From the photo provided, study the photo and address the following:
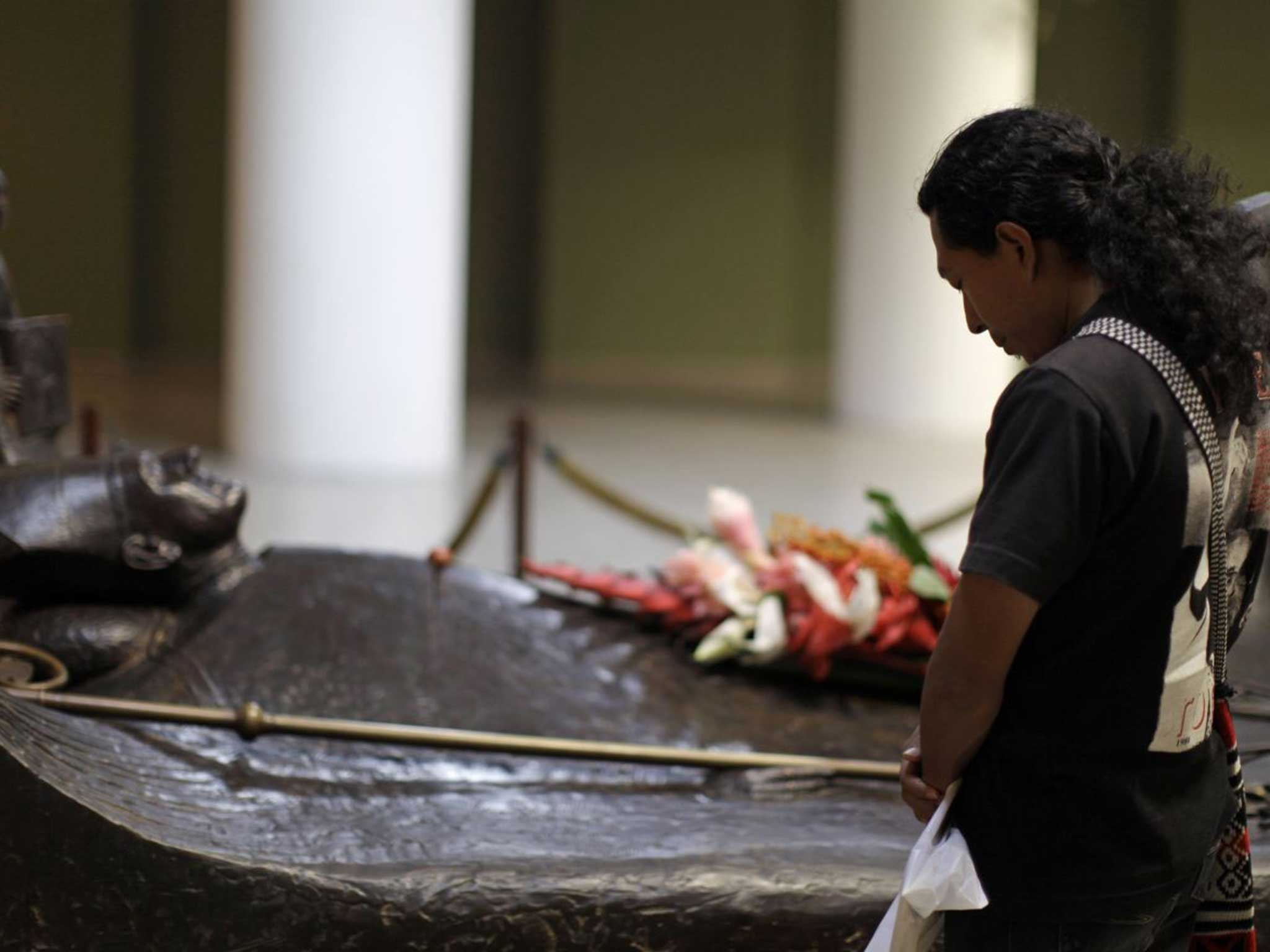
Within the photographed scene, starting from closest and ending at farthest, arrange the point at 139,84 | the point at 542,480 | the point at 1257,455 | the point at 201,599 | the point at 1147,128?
the point at 1257,455 < the point at 201,599 < the point at 542,480 < the point at 139,84 < the point at 1147,128

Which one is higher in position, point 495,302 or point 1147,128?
point 1147,128

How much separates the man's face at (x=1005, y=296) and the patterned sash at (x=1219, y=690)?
96 millimetres

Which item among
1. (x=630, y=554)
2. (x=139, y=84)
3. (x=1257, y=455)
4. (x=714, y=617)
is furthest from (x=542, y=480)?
(x=1257, y=455)

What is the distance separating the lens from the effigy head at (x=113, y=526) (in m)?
3.46

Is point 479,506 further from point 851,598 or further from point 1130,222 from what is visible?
point 1130,222

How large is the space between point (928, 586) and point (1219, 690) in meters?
1.88

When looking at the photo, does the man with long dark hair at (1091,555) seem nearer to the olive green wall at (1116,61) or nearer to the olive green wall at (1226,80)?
the olive green wall at (1226,80)

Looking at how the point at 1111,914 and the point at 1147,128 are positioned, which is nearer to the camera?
→ the point at 1111,914

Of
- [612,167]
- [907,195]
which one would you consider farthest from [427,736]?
[612,167]

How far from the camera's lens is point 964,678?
1.74m

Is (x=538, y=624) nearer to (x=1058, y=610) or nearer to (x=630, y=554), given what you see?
(x=1058, y=610)

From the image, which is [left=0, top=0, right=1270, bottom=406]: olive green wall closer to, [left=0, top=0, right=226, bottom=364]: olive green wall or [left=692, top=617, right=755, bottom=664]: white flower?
[left=0, top=0, right=226, bottom=364]: olive green wall

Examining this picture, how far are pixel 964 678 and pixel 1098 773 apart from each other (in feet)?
0.56

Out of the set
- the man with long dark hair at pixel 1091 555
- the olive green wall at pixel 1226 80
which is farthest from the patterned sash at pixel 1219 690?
the olive green wall at pixel 1226 80
